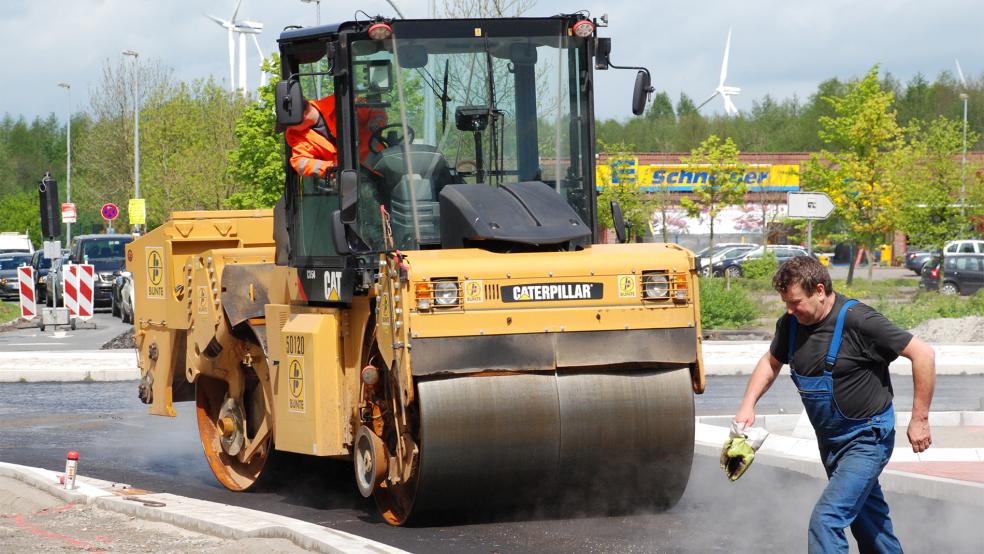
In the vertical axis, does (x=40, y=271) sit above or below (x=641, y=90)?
below

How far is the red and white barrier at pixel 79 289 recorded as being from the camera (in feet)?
93.7

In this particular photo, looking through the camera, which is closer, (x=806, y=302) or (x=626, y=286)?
(x=806, y=302)

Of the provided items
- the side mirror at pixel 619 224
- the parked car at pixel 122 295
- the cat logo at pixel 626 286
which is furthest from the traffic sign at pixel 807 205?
the parked car at pixel 122 295

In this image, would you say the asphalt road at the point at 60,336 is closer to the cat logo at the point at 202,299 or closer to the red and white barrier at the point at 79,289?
the red and white barrier at the point at 79,289

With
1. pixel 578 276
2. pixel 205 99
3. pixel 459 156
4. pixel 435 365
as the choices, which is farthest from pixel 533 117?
pixel 205 99

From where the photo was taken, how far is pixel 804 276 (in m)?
6.39

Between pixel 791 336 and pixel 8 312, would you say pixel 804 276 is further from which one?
pixel 8 312

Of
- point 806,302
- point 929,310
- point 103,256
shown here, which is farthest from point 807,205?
point 103,256

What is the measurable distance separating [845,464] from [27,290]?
27244 mm

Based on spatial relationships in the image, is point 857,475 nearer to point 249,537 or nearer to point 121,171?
point 249,537

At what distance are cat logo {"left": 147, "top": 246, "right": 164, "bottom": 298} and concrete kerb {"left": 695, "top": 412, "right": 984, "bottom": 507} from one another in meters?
4.43

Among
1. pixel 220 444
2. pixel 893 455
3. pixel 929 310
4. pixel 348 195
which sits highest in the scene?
pixel 348 195

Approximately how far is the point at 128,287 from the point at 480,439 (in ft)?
84.5

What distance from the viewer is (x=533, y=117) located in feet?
31.3
